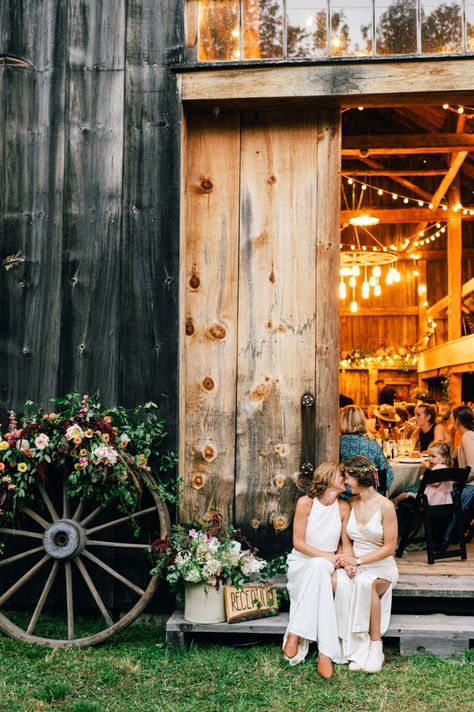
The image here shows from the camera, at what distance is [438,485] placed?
640 centimetres

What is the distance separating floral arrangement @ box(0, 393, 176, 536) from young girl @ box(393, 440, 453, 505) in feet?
8.51

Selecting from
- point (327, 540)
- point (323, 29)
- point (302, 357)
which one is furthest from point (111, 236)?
point (327, 540)

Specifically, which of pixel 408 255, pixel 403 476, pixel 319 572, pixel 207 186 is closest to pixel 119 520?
pixel 319 572

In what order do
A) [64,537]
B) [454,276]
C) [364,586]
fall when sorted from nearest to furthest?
[364,586]
[64,537]
[454,276]

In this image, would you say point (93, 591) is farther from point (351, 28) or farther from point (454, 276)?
point (454, 276)

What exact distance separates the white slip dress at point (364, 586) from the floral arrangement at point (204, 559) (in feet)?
2.01

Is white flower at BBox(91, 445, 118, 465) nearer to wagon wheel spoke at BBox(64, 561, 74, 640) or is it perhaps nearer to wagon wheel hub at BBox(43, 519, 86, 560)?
wagon wheel hub at BBox(43, 519, 86, 560)

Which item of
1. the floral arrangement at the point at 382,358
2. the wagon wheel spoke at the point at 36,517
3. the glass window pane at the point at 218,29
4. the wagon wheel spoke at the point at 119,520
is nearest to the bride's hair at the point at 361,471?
the wagon wheel spoke at the point at 119,520

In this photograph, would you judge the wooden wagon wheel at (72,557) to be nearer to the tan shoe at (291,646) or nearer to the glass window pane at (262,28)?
the tan shoe at (291,646)

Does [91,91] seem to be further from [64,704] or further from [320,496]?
[64,704]

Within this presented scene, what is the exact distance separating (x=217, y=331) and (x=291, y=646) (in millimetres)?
2097

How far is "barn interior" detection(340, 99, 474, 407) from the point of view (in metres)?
12.4

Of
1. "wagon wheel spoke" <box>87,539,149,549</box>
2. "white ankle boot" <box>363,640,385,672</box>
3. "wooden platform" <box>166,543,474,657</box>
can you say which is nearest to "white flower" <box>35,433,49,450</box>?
"wagon wheel spoke" <box>87,539,149,549</box>

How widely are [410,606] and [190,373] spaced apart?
6.95ft
